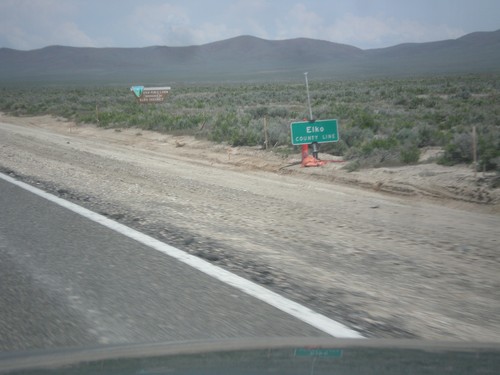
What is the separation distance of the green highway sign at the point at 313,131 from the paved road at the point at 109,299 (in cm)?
852

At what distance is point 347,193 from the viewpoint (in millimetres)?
12289

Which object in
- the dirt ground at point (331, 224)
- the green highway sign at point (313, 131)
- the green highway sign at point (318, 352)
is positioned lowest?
the dirt ground at point (331, 224)

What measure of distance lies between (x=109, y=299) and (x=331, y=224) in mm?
4195

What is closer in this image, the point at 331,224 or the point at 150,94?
the point at 331,224

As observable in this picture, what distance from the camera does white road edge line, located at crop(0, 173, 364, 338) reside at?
A: 4.81m

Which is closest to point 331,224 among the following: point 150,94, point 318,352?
point 318,352

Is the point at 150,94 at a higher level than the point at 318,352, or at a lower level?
higher

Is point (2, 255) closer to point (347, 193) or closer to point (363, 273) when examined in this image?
point (363, 273)

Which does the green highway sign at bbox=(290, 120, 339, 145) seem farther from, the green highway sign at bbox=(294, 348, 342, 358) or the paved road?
the green highway sign at bbox=(294, 348, 342, 358)

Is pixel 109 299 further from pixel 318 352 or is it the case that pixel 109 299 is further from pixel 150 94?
pixel 150 94

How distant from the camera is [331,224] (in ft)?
29.4

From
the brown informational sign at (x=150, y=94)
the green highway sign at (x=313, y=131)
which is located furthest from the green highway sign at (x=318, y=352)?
the brown informational sign at (x=150, y=94)

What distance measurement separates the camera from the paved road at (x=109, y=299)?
4.71 meters

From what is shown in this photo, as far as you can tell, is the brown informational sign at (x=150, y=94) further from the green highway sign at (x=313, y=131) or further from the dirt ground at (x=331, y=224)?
the green highway sign at (x=313, y=131)
